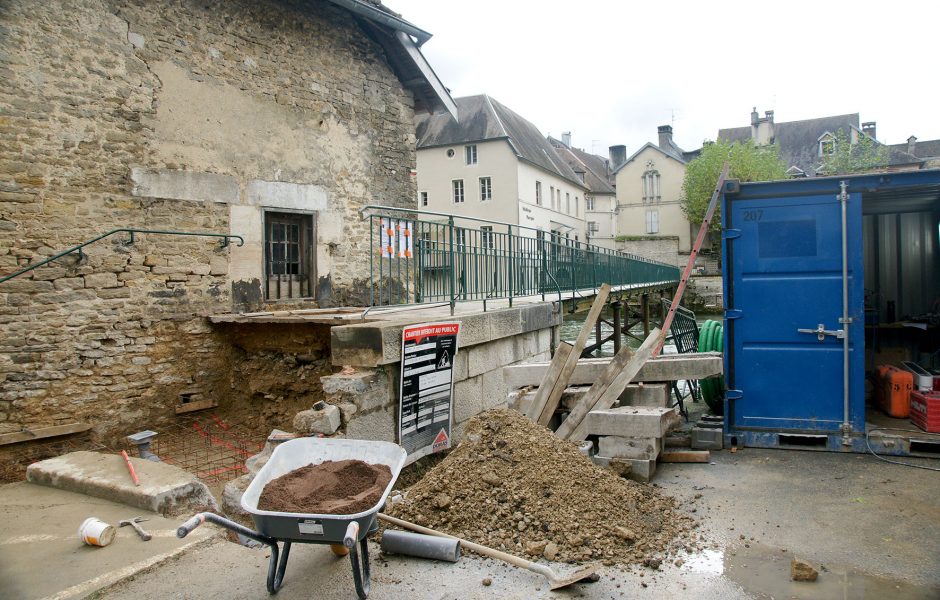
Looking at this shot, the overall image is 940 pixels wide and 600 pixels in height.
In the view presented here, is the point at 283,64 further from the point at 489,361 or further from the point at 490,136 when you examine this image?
the point at 490,136

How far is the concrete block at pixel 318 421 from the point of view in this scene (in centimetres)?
525

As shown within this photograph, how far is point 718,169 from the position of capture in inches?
1859

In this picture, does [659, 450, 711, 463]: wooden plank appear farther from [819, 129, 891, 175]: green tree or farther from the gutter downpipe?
[819, 129, 891, 175]: green tree

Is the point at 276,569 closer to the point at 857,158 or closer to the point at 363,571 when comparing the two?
the point at 363,571

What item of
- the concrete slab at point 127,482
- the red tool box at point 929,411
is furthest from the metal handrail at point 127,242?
the red tool box at point 929,411

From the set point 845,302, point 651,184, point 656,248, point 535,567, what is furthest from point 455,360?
point 651,184

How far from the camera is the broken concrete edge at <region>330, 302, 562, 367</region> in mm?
5715

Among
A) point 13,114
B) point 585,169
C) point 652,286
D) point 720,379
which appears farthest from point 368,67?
point 585,169

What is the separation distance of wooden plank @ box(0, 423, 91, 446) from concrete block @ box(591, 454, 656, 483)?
5.89 metres

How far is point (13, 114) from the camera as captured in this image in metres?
7.10

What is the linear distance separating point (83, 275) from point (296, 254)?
3153mm

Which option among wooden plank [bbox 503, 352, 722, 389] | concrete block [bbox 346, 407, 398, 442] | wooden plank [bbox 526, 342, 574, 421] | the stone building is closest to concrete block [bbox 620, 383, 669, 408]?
wooden plank [bbox 503, 352, 722, 389]

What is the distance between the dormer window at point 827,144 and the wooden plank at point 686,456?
5306 centimetres

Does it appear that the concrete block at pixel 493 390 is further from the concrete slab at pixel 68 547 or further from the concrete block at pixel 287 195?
the concrete block at pixel 287 195
